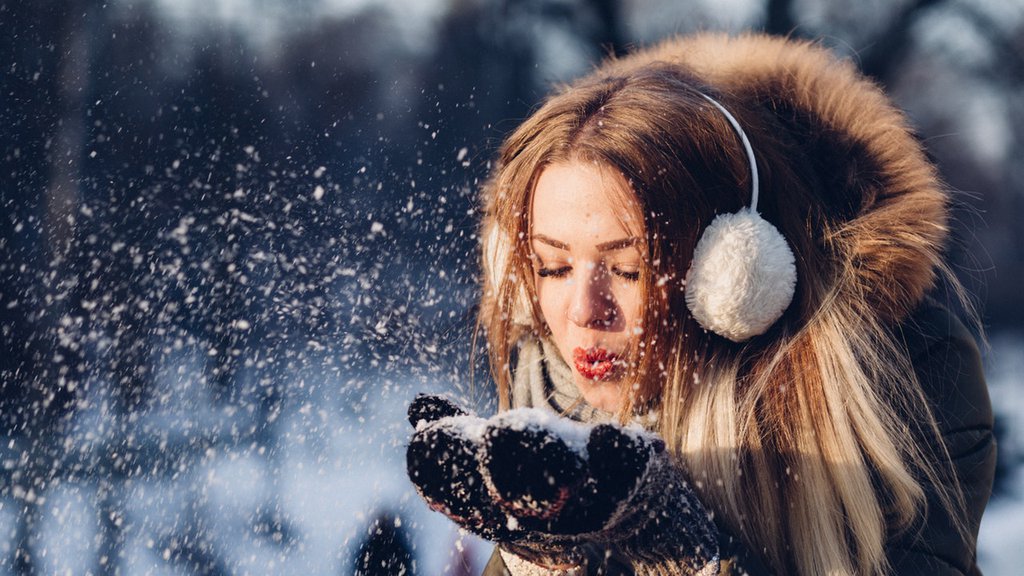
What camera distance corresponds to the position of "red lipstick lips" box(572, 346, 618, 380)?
1663 millimetres

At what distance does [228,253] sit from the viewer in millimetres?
4262

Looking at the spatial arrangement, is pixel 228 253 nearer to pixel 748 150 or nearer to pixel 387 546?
pixel 387 546

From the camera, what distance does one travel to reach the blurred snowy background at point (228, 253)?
12.8ft

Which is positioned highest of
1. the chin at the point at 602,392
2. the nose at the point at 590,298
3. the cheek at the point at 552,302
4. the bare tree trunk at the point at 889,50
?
the bare tree trunk at the point at 889,50

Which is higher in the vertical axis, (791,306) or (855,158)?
(855,158)

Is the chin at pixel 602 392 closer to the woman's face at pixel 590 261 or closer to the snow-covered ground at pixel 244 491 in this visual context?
the woman's face at pixel 590 261

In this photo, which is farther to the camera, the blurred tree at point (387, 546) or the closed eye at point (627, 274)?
the blurred tree at point (387, 546)

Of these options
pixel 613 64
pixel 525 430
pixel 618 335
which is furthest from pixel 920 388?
pixel 613 64

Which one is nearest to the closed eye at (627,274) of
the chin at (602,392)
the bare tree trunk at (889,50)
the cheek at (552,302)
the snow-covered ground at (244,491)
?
the cheek at (552,302)

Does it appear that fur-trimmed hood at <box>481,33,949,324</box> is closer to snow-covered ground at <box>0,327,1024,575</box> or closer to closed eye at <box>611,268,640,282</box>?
closed eye at <box>611,268,640,282</box>

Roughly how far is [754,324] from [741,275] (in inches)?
4.5

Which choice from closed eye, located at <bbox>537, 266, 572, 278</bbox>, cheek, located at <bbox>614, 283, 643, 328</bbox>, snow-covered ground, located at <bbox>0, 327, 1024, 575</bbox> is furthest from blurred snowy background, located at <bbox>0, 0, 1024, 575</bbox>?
cheek, located at <bbox>614, 283, 643, 328</bbox>

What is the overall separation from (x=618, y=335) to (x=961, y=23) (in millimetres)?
5154

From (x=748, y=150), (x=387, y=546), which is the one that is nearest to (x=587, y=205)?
(x=748, y=150)
